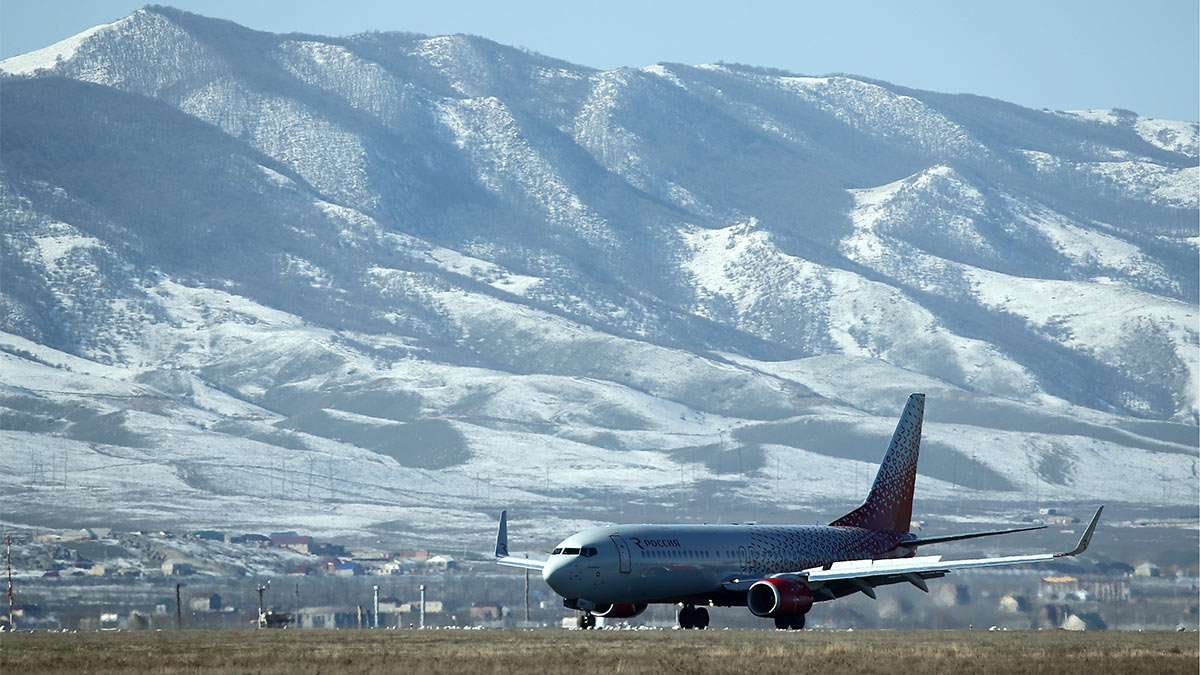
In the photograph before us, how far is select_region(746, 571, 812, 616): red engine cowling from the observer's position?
8425cm

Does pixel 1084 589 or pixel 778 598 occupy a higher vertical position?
pixel 778 598

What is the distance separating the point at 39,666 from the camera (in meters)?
63.7

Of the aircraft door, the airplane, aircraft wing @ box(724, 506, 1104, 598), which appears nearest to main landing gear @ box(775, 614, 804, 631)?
the airplane

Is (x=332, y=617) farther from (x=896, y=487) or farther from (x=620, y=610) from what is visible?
(x=620, y=610)

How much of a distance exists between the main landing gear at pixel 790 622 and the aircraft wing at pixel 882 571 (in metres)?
1.65

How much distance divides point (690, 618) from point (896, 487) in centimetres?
1758

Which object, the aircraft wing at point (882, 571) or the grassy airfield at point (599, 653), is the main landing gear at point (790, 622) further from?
the grassy airfield at point (599, 653)

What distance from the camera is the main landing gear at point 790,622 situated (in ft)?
278

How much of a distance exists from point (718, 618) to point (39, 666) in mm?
60990

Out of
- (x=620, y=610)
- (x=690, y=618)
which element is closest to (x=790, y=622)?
(x=690, y=618)

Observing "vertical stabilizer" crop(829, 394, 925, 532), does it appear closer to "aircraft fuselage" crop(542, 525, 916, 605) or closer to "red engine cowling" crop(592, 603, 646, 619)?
"aircraft fuselage" crop(542, 525, 916, 605)

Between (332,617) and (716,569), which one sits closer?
(716,569)

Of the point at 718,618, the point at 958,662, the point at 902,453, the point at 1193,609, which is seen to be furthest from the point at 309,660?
the point at 1193,609

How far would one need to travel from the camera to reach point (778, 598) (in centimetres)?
8419
